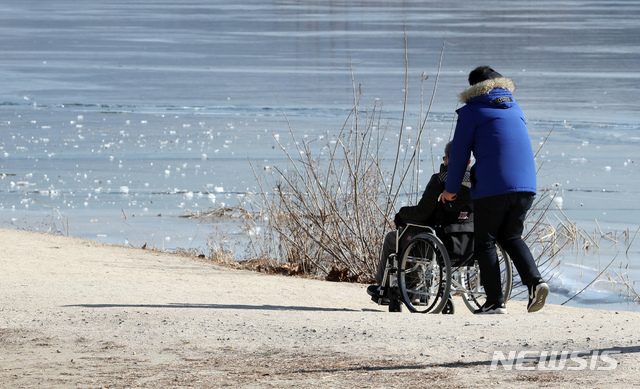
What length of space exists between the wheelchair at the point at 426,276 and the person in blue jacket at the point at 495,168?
1.14ft

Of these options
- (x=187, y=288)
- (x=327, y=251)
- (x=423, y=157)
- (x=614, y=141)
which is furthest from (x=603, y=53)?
(x=187, y=288)

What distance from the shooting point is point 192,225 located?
39.4ft

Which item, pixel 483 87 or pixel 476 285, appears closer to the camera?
pixel 483 87

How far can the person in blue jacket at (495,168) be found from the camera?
20.5 feet

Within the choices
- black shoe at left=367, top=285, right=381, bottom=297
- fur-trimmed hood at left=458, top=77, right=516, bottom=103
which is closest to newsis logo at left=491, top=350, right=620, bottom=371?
fur-trimmed hood at left=458, top=77, right=516, bottom=103

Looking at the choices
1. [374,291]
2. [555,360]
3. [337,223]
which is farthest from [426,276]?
[337,223]

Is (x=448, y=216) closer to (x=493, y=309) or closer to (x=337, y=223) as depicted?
(x=493, y=309)

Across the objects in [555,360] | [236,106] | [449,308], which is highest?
[236,106]

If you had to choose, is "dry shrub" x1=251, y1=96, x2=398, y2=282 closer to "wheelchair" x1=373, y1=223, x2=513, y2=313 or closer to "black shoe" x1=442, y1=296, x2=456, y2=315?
"wheelchair" x1=373, y1=223, x2=513, y2=313

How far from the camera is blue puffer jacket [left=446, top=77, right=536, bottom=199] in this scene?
623 centimetres

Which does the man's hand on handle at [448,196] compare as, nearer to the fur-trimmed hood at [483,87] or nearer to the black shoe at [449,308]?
the fur-trimmed hood at [483,87]

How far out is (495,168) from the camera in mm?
6230

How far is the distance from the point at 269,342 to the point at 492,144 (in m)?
1.83

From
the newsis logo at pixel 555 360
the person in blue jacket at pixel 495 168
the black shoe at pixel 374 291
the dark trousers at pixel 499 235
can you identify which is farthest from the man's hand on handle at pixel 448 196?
the newsis logo at pixel 555 360
